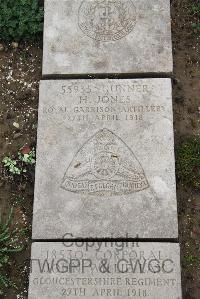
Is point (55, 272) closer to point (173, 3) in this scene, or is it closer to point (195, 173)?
point (195, 173)

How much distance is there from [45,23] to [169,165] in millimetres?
2177

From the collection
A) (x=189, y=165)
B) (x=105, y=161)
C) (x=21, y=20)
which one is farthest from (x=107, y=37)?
(x=189, y=165)

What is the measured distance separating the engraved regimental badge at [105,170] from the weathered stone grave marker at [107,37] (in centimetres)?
87

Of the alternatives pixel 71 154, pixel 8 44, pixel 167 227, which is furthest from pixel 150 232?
pixel 8 44

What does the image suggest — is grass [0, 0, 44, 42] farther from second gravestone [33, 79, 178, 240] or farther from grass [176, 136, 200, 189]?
grass [176, 136, 200, 189]

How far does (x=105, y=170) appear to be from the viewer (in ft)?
16.7

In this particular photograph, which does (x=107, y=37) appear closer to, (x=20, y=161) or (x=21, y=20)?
(x=21, y=20)

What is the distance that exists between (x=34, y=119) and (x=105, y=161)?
1.25m

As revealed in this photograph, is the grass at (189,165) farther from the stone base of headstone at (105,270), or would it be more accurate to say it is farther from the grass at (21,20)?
the grass at (21,20)

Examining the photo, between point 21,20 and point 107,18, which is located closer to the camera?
point 107,18

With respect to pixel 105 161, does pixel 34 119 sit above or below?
above

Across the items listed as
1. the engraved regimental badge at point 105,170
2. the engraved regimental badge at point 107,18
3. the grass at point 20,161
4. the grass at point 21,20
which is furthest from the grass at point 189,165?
the grass at point 21,20

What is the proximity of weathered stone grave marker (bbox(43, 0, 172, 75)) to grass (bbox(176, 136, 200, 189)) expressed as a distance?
892mm

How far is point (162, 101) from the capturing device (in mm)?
5328
